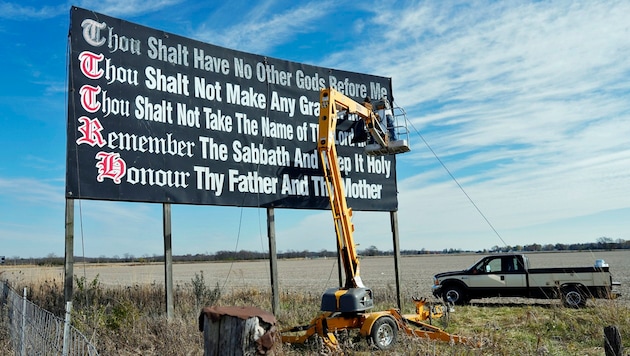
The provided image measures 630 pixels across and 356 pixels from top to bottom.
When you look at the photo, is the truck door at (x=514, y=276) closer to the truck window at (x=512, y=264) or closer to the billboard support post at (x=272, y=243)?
the truck window at (x=512, y=264)

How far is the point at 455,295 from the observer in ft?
57.3

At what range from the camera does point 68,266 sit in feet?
27.6

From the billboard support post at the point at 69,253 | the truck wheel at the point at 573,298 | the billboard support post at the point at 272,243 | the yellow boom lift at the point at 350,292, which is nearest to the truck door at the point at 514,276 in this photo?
the truck wheel at the point at 573,298

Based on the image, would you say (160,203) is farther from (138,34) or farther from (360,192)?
(360,192)

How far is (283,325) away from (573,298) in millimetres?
9837

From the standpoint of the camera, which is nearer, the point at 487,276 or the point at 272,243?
the point at 272,243

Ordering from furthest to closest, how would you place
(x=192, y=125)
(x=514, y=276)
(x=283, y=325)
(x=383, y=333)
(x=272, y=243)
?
(x=514, y=276), (x=272, y=243), (x=283, y=325), (x=192, y=125), (x=383, y=333)

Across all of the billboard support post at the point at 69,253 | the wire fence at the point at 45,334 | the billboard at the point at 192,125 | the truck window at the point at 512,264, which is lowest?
the truck window at the point at 512,264

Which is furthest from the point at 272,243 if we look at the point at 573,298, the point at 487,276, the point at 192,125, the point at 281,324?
the point at 573,298

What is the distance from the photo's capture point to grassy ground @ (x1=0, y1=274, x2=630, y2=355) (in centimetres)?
720

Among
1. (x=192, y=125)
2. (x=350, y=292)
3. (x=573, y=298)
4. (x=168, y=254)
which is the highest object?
(x=192, y=125)

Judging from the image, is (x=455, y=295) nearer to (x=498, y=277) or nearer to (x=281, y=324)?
(x=498, y=277)

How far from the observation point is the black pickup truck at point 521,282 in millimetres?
15617

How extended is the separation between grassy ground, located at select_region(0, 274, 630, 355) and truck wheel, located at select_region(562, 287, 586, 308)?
2.02 metres
